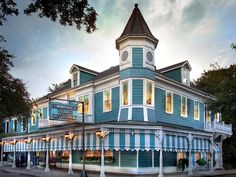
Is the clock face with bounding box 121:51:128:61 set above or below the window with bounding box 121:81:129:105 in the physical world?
above

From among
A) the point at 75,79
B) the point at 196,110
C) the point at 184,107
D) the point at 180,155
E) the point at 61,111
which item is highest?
the point at 75,79

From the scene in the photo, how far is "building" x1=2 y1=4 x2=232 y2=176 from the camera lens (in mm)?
26969

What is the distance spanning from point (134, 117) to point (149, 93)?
2498mm

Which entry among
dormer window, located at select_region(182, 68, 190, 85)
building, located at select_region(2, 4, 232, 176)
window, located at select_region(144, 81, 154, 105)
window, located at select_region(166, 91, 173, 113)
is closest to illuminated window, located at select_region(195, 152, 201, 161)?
building, located at select_region(2, 4, 232, 176)

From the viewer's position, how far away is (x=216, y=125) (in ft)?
127

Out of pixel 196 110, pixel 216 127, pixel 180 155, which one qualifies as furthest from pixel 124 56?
pixel 216 127

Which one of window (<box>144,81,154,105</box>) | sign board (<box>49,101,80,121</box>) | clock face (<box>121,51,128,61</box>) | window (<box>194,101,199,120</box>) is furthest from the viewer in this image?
window (<box>194,101,199,120</box>)

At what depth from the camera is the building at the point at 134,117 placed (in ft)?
88.5

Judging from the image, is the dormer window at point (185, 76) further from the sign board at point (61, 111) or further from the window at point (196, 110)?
the sign board at point (61, 111)

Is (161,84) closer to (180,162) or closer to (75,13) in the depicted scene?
(180,162)

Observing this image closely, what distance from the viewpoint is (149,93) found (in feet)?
99.4

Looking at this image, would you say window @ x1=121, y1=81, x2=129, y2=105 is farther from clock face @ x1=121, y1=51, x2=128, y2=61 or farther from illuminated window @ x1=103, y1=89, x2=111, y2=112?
illuminated window @ x1=103, y1=89, x2=111, y2=112

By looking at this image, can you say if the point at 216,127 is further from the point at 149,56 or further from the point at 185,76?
the point at 149,56

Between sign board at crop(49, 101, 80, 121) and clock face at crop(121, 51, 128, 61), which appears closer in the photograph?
sign board at crop(49, 101, 80, 121)
